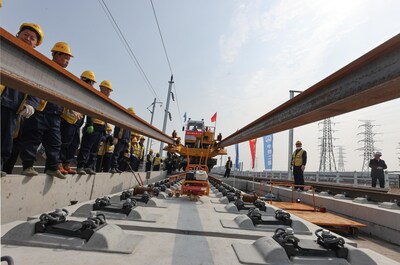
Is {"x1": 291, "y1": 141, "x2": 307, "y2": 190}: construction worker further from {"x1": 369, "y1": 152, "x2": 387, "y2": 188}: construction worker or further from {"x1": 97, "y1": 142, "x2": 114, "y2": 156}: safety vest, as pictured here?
{"x1": 97, "y1": 142, "x2": 114, "y2": 156}: safety vest

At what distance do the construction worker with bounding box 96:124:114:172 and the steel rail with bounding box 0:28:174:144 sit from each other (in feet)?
14.9

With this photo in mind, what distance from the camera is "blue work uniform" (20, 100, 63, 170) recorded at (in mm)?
3010

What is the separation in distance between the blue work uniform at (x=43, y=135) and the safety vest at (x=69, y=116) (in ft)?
1.76

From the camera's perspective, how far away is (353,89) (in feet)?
5.56

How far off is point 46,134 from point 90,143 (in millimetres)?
1680

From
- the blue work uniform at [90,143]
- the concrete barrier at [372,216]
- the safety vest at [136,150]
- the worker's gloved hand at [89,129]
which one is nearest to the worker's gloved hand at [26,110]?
the blue work uniform at [90,143]

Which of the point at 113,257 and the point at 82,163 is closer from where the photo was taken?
the point at 113,257

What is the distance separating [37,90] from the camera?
1572 millimetres

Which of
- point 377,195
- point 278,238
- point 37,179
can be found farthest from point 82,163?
point 377,195

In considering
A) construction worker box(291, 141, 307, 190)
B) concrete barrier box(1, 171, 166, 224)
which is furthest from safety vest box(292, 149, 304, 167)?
concrete barrier box(1, 171, 166, 224)

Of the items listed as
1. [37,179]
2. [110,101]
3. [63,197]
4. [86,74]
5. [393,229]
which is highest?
[86,74]

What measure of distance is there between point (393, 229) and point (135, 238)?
4.26m

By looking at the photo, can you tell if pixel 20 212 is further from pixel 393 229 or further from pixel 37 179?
pixel 393 229

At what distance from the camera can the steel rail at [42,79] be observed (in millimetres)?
1327
